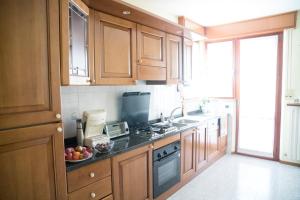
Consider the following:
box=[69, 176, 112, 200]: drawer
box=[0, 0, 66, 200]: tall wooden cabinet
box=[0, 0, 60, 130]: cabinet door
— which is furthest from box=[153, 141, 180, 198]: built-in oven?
box=[0, 0, 60, 130]: cabinet door

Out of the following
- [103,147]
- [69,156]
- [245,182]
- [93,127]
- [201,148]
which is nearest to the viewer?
[69,156]

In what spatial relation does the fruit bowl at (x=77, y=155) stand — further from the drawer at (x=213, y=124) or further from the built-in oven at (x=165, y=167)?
the drawer at (x=213, y=124)

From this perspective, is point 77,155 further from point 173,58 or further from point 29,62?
point 173,58

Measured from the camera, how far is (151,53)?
2609 millimetres

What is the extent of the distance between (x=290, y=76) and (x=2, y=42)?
156 inches

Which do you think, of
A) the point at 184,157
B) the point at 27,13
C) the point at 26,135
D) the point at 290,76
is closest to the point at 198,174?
the point at 184,157

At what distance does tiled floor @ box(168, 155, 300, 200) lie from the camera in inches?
107

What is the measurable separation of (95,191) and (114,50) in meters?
1.31

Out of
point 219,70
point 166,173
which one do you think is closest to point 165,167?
point 166,173

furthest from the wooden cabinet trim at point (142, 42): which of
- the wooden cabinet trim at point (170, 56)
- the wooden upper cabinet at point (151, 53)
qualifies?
the wooden cabinet trim at point (170, 56)

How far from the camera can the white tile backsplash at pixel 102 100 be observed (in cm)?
213

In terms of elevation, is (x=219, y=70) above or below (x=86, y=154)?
above

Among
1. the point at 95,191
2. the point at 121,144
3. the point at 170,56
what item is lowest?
the point at 95,191

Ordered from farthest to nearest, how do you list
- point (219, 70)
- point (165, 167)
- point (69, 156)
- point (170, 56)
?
point (219, 70) → point (170, 56) → point (165, 167) → point (69, 156)
